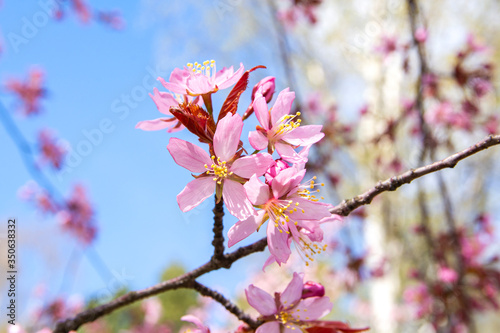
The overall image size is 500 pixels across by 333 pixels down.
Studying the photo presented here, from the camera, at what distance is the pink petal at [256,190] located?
2.24ft

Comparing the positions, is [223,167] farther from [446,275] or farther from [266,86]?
[446,275]

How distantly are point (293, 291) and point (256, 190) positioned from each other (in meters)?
0.24

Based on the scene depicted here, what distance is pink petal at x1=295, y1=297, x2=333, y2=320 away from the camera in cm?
78

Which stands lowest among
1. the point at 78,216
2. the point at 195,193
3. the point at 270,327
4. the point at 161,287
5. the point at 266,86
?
the point at 270,327

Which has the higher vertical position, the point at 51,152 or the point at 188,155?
the point at 51,152

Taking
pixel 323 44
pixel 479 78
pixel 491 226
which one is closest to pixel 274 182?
pixel 479 78

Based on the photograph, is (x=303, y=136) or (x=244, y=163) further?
(x=303, y=136)

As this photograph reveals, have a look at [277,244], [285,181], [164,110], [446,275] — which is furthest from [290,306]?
[446,275]

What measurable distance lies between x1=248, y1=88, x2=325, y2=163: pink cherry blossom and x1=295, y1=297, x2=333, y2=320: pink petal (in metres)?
0.29

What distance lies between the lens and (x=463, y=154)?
0.66 meters

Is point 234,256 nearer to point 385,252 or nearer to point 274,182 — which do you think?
point 274,182

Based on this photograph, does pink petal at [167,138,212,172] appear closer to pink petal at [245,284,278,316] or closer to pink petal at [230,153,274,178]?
pink petal at [230,153,274,178]

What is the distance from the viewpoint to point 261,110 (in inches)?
30.1

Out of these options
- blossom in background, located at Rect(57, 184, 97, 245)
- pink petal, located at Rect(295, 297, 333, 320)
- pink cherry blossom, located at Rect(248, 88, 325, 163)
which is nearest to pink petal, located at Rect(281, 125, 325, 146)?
pink cherry blossom, located at Rect(248, 88, 325, 163)
